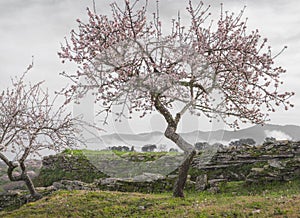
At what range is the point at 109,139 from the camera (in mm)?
11766

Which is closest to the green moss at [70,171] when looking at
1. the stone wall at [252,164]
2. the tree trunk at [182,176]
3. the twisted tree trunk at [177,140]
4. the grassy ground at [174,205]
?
the stone wall at [252,164]

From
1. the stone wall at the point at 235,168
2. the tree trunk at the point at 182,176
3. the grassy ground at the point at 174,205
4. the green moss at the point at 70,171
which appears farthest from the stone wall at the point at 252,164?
the green moss at the point at 70,171

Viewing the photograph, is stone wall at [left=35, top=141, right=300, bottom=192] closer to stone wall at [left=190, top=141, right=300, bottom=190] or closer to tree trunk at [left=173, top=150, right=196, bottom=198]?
stone wall at [left=190, top=141, right=300, bottom=190]

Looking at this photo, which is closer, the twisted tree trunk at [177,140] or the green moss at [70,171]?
the twisted tree trunk at [177,140]

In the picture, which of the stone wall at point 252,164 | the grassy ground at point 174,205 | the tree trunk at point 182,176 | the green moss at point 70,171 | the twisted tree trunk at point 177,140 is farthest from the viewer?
the green moss at point 70,171

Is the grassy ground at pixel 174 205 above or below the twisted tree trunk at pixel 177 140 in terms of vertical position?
A: below

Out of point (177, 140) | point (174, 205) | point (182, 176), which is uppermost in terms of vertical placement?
point (177, 140)

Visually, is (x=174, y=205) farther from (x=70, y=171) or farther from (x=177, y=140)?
(x=70, y=171)

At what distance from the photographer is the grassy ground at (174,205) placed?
950 cm

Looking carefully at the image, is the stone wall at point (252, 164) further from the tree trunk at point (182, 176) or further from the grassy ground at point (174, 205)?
the tree trunk at point (182, 176)

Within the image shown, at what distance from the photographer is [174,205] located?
36.1 ft

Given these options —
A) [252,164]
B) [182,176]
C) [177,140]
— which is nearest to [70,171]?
[252,164]

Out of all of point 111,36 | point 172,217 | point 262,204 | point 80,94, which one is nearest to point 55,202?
point 80,94

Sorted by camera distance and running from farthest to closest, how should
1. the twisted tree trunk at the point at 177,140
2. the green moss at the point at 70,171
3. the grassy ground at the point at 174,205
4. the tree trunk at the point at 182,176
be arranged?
the green moss at the point at 70,171 < the tree trunk at the point at 182,176 < the twisted tree trunk at the point at 177,140 < the grassy ground at the point at 174,205
